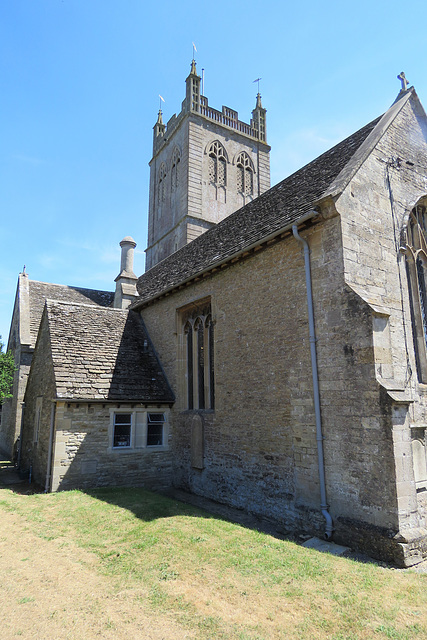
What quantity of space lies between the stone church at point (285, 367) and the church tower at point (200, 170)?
12.0 meters

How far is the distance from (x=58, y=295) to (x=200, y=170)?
44.8ft

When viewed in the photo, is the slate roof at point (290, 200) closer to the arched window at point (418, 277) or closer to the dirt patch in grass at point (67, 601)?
the arched window at point (418, 277)

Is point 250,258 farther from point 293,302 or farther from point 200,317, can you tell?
point 200,317

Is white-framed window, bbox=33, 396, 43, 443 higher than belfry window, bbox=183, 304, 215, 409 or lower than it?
lower

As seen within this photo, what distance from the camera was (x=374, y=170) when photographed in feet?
34.1

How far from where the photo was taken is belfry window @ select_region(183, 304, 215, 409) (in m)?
13.5

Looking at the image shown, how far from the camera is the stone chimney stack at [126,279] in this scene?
20094 millimetres

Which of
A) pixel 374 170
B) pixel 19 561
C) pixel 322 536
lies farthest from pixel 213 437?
pixel 374 170

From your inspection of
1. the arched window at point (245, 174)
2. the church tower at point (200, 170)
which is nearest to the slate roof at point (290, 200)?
the church tower at point (200, 170)

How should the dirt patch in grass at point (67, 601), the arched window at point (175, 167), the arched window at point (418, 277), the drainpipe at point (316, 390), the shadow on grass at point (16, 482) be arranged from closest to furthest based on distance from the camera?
the dirt patch in grass at point (67, 601)
the drainpipe at point (316, 390)
the arched window at point (418, 277)
the shadow on grass at point (16, 482)
the arched window at point (175, 167)

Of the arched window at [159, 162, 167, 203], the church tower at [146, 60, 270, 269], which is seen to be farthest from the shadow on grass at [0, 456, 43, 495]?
the arched window at [159, 162, 167, 203]

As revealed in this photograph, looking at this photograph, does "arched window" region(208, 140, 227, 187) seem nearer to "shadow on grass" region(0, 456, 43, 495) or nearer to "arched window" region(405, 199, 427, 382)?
"arched window" region(405, 199, 427, 382)

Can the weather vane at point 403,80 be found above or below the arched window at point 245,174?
below

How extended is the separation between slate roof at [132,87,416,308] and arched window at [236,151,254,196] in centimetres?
1559
